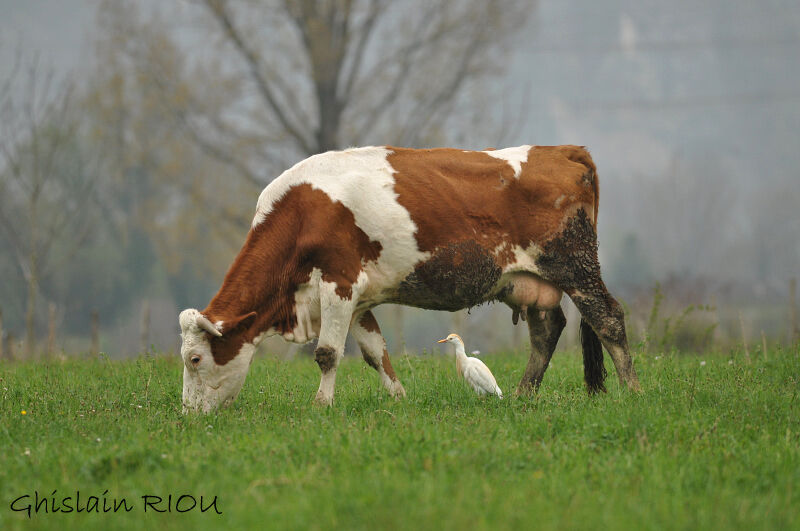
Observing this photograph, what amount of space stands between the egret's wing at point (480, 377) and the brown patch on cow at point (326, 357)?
1.36 meters

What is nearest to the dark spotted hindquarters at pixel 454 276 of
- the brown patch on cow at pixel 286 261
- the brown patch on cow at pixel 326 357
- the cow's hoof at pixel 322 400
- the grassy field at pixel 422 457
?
the brown patch on cow at pixel 286 261

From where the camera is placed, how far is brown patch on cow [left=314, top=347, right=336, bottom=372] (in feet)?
23.4

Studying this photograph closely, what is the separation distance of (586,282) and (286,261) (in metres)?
2.75

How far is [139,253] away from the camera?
37906 millimetres

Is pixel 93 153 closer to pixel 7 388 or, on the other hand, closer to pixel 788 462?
pixel 7 388

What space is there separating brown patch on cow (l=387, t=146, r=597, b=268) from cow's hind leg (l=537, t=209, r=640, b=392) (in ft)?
0.49

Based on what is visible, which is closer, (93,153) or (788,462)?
(788,462)

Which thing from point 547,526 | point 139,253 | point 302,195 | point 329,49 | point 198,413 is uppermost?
point 329,49

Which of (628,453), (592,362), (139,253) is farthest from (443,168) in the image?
(139,253)

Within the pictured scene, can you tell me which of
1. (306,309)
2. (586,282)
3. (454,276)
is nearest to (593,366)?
(586,282)

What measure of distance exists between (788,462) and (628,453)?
0.93 metres

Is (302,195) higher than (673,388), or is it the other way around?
(302,195)

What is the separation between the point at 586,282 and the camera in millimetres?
7609

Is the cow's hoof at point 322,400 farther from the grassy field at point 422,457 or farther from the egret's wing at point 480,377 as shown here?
the egret's wing at point 480,377
